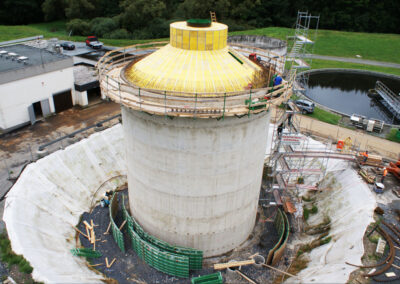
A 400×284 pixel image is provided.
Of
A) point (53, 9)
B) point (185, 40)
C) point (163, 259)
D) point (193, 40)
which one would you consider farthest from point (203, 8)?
point (163, 259)

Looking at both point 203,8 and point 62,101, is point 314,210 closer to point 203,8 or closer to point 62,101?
point 62,101

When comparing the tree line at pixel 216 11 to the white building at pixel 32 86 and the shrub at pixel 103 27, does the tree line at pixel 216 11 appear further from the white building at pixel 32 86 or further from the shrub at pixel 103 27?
the white building at pixel 32 86

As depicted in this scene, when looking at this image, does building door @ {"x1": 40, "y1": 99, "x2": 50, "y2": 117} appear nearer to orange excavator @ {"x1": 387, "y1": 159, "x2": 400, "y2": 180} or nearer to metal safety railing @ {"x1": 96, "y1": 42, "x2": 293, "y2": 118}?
metal safety railing @ {"x1": 96, "y1": 42, "x2": 293, "y2": 118}

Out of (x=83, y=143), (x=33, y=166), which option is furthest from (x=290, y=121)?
(x=33, y=166)

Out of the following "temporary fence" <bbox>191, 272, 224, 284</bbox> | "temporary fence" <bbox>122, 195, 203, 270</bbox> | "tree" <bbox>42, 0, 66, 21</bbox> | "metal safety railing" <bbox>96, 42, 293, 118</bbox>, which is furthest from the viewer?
"tree" <bbox>42, 0, 66, 21</bbox>

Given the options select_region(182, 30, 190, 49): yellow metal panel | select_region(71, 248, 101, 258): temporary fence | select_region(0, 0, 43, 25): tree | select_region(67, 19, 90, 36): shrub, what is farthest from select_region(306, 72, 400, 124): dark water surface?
select_region(0, 0, 43, 25): tree

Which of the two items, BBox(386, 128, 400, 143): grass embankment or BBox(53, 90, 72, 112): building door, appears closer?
BBox(386, 128, 400, 143): grass embankment
